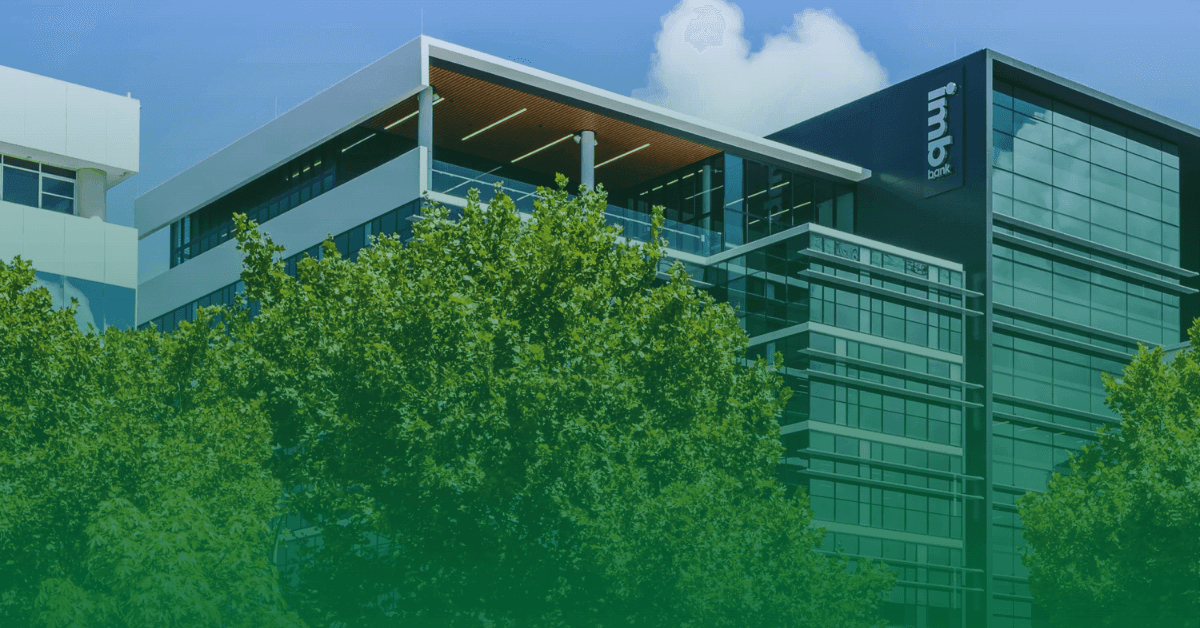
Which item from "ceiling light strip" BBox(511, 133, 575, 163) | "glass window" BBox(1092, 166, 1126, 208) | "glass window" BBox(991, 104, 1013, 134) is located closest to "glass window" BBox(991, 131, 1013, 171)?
"glass window" BBox(991, 104, 1013, 134)

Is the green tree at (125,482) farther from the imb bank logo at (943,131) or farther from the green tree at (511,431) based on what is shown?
the imb bank logo at (943,131)

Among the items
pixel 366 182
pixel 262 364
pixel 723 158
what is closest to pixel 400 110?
pixel 366 182

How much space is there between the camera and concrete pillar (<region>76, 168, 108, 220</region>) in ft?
151

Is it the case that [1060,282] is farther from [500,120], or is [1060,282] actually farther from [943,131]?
[500,120]

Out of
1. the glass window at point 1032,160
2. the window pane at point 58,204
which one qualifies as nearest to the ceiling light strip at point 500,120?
the window pane at point 58,204

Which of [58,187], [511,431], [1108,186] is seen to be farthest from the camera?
[1108,186]

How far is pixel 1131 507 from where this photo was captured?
42656 mm

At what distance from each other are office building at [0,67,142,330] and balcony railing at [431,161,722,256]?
1022 cm

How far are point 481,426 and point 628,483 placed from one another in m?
3.15

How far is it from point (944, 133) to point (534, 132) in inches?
645

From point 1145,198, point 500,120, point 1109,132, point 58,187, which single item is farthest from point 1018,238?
point 58,187

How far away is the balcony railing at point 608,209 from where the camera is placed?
51625 mm

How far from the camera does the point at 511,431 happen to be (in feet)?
100

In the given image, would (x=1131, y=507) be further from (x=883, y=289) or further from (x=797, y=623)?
(x=883, y=289)
